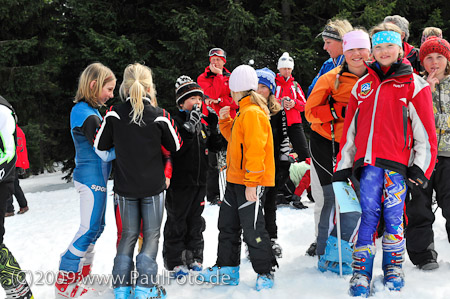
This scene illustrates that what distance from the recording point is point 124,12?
1269 centimetres

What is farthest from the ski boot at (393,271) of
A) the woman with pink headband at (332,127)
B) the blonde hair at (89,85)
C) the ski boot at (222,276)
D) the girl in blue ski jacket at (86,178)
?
the blonde hair at (89,85)

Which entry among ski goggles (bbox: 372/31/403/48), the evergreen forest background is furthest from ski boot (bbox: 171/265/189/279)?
the evergreen forest background

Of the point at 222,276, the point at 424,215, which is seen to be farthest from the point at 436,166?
the point at 222,276

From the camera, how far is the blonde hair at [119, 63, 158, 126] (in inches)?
129

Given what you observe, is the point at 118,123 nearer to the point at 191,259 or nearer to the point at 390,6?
the point at 191,259

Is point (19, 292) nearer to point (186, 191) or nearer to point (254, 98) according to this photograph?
point (186, 191)

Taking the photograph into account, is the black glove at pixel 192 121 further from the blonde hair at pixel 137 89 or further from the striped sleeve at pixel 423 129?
the striped sleeve at pixel 423 129

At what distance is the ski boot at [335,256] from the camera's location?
3.66 metres

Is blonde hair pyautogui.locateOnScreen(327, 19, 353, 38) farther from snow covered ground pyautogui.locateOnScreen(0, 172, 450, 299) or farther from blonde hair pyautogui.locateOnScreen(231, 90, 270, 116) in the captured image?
snow covered ground pyautogui.locateOnScreen(0, 172, 450, 299)

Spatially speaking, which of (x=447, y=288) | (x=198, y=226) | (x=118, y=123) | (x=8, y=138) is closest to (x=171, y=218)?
(x=198, y=226)

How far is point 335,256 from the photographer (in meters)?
3.67

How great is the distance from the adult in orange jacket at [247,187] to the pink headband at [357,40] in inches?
34.2

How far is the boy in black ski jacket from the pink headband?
4.85 ft

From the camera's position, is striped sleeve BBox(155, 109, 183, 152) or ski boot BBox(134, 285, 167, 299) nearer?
ski boot BBox(134, 285, 167, 299)
